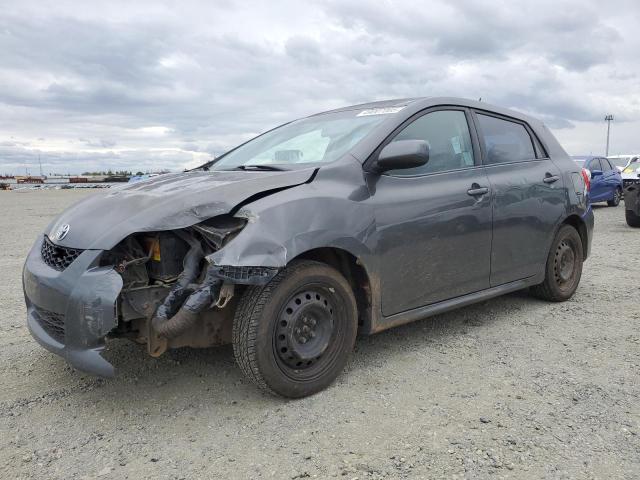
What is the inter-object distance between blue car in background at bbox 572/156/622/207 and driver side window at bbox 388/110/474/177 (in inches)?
470

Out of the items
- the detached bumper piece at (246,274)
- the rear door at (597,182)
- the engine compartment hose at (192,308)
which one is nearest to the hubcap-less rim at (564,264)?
the detached bumper piece at (246,274)

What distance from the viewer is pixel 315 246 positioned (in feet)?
9.64

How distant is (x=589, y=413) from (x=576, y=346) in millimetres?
1093

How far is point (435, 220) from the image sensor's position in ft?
11.6

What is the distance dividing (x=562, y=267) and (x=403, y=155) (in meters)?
2.49

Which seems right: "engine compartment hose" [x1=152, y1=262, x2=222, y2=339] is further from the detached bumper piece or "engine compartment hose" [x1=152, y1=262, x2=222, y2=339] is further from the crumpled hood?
the crumpled hood

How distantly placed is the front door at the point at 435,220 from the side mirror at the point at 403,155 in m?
0.15

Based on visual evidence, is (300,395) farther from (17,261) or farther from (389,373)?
(17,261)

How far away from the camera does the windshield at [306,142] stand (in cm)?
352

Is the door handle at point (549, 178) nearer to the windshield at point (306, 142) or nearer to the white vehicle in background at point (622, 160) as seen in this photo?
the windshield at point (306, 142)

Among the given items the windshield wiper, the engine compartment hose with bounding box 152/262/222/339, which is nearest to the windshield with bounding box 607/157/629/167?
the windshield wiper

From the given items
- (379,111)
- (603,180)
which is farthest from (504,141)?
(603,180)

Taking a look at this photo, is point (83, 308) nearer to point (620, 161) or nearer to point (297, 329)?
point (297, 329)

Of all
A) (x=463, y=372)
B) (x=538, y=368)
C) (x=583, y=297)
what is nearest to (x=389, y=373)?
(x=463, y=372)
